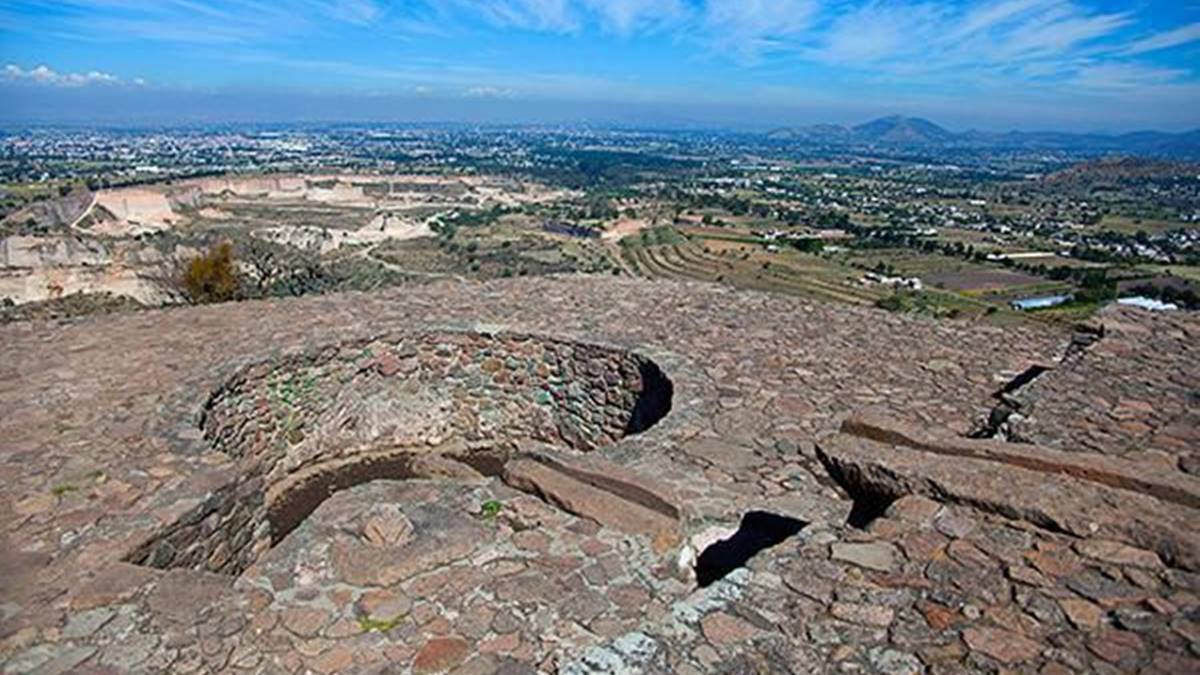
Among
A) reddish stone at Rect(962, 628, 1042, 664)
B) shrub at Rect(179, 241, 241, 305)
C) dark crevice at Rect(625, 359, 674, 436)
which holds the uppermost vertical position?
reddish stone at Rect(962, 628, 1042, 664)

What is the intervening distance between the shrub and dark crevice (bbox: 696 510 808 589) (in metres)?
14.1

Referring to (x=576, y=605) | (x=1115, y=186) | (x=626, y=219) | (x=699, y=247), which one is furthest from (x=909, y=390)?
(x=1115, y=186)

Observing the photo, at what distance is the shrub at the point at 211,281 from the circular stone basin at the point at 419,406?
856 cm

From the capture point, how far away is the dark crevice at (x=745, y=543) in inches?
195

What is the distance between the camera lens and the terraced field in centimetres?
4622

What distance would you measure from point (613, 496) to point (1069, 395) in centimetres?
357

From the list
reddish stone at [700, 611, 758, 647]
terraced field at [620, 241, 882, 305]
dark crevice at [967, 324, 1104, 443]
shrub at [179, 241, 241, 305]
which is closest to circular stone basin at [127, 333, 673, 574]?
dark crevice at [967, 324, 1104, 443]

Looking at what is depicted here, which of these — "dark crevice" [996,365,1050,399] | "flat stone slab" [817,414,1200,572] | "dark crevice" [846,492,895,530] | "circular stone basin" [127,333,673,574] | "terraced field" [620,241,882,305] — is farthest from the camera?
"terraced field" [620,241,882,305]

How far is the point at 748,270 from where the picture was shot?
5434cm

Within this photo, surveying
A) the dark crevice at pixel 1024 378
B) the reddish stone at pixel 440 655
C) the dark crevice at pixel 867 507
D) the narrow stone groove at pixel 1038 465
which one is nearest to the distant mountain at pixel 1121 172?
the dark crevice at pixel 1024 378

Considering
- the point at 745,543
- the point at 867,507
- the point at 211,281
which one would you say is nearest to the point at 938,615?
the point at 867,507

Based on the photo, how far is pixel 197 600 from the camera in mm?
4125

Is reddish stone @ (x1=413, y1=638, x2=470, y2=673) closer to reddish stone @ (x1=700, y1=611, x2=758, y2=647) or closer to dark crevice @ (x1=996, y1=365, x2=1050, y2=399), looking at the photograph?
reddish stone @ (x1=700, y1=611, x2=758, y2=647)

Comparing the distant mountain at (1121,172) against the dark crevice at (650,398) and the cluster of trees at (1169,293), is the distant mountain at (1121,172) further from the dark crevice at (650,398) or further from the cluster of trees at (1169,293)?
the dark crevice at (650,398)
